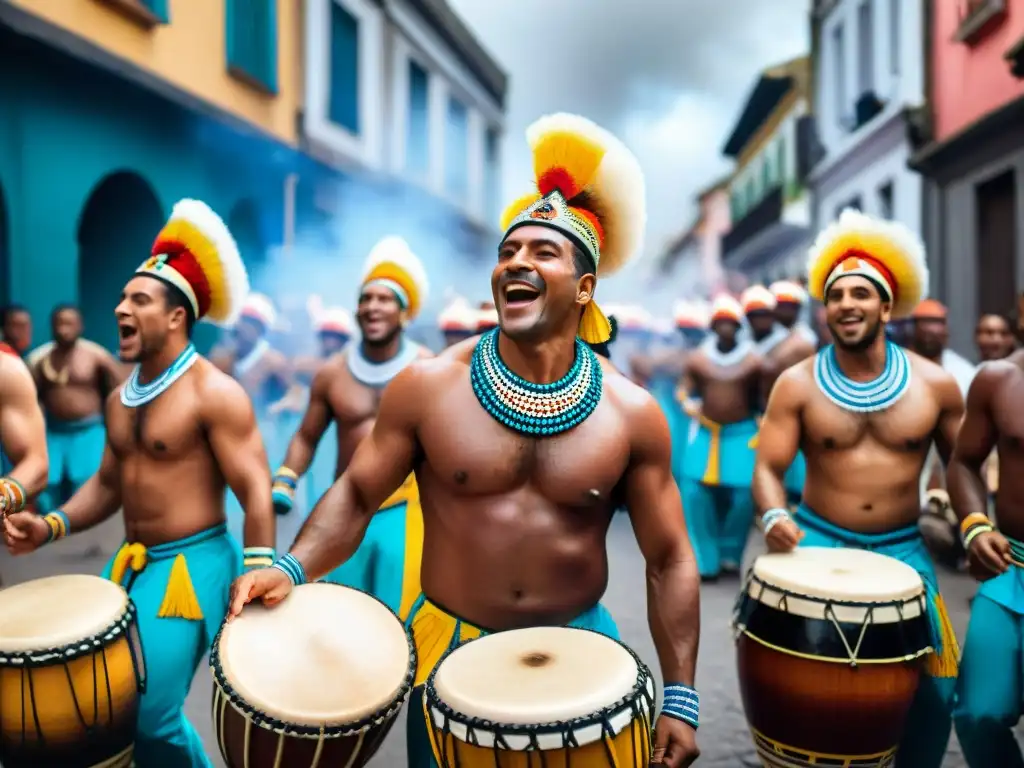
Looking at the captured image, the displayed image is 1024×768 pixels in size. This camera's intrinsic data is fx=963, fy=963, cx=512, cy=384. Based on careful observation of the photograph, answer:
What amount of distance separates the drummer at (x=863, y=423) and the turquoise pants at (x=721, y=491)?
11.9ft

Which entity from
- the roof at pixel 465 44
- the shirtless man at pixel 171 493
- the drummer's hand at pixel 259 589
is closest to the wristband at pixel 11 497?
the shirtless man at pixel 171 493

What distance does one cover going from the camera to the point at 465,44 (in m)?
22.0

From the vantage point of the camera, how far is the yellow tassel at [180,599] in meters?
3.38

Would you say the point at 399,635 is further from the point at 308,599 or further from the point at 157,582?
the point at 157,582

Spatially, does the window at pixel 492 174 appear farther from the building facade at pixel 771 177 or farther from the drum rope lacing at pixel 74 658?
the drum rope lacing at pixel 74 658

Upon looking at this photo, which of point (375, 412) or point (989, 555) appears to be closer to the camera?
point (989, 555)

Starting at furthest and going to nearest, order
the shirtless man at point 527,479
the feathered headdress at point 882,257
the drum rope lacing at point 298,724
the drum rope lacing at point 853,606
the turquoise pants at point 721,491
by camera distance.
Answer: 1. the turquoise pants at point 721,491
2. the feathered headdress at point 882,257
3. the drum rope lacing at point 853,606
4. the shirtless man at point 527,479
5. the drum rope lacing at point 298,724

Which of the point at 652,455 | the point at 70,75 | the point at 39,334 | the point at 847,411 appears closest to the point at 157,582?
the point at 652,455

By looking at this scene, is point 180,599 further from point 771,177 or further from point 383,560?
point 771,177

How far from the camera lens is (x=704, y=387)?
26.9ft

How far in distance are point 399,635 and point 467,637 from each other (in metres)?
0.30

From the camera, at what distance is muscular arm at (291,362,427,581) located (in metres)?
Answer: 2.49

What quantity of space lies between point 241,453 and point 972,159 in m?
11.7

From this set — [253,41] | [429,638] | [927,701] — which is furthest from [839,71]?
[429,638]
